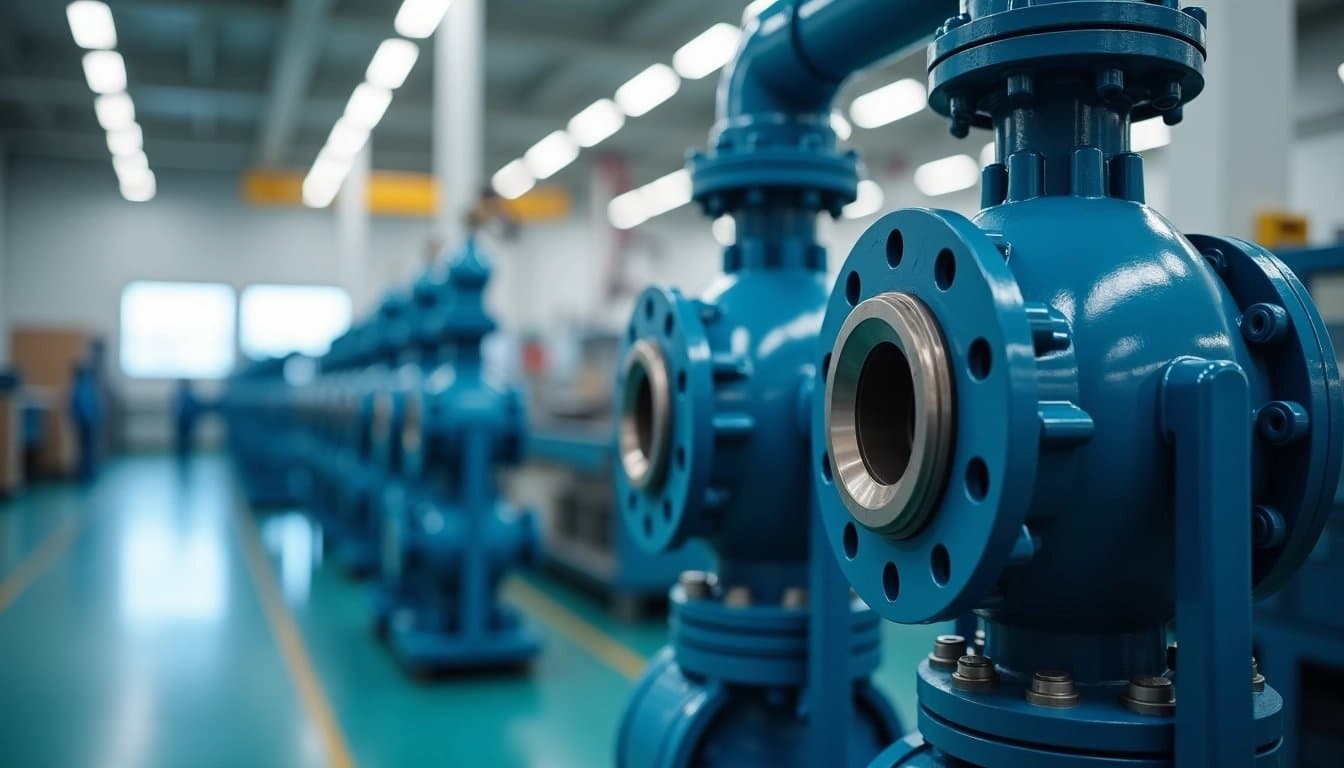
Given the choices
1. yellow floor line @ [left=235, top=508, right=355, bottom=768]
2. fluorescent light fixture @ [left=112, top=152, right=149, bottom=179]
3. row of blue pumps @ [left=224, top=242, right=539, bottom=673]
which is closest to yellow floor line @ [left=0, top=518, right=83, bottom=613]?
yellow floor line @ [left=235, top=508, right=355, bottom=768]

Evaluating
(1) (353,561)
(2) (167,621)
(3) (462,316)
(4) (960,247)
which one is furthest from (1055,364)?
(1) (353,561)

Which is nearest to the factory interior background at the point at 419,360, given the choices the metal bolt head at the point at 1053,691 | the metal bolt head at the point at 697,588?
the metal bolt head at the point at 697,588

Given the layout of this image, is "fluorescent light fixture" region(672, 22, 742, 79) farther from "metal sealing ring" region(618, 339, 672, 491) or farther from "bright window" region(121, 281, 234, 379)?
"bright window" region(121, 281, 234, 379)

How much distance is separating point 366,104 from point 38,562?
25.7 ft

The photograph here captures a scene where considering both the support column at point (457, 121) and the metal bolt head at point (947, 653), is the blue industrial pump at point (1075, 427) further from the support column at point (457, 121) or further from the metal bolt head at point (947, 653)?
the support column at point (457, 121)

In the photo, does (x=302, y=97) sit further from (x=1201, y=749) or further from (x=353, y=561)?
(x=1201, y=749)

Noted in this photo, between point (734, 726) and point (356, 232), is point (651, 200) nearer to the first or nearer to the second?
point (356, 232)

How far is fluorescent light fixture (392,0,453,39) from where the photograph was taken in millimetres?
9812

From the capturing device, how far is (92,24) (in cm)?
1086

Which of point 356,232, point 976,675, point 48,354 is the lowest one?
point 976,675

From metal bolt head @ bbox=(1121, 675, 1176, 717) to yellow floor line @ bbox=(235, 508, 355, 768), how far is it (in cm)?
286

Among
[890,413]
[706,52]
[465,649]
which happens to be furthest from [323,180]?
[890,413]

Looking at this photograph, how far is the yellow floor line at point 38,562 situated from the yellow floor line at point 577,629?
2647mm

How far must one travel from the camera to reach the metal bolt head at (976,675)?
1.04 meters
